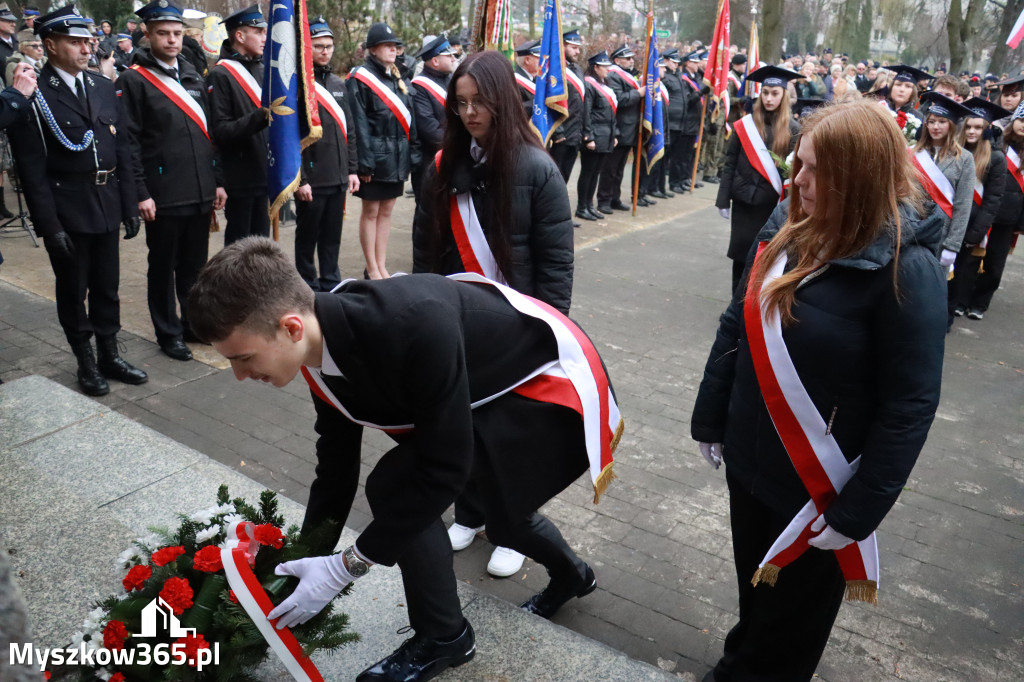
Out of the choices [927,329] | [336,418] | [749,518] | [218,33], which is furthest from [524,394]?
[218,33]

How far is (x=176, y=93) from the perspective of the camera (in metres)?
5.53

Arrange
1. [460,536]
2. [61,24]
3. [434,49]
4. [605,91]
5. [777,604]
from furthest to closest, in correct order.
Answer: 1. [605,91]
2. [434,49]
3. [61,24]
4. [460,536]
5. [777,604]

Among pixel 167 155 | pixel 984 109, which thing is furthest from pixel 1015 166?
pixel 167 155

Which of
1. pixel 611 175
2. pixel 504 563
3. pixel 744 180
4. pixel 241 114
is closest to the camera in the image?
pixel 504 563

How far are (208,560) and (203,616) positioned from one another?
146 millimetres

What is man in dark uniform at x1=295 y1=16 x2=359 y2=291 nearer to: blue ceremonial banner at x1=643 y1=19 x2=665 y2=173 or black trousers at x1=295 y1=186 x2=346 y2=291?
black trousers at x1=295 y1=186 x2=346 y2=291

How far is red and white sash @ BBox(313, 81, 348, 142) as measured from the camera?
680 cm

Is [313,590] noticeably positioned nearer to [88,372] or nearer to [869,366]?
[869,366]

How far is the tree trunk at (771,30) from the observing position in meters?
19.1

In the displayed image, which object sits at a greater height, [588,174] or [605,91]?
→ [605,91]

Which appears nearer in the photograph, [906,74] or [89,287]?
[89,287]

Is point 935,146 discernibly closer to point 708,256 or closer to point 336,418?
point 708,256

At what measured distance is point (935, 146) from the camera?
6574mm

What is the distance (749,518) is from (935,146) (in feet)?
16.7
